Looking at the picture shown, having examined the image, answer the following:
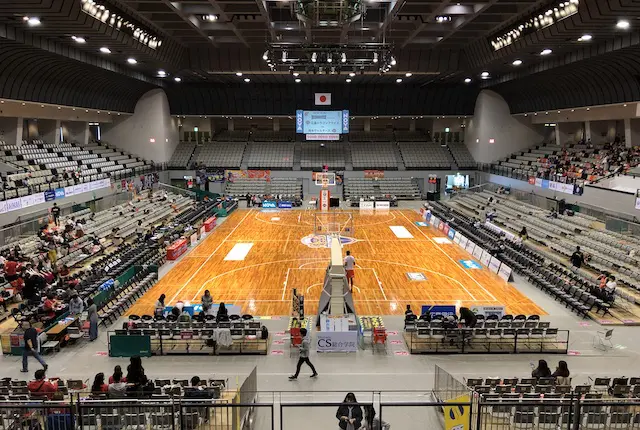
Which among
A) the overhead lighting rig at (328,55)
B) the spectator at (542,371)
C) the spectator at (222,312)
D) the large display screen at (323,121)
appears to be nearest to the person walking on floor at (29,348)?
the spectator at (222,312)

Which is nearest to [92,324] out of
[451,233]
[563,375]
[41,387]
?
[41,387]

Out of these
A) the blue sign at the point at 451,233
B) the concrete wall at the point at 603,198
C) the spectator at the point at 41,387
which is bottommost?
the spectator at the point at 41,387

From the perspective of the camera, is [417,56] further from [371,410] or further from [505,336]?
[371,410]

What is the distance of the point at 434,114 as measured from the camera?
49125mm

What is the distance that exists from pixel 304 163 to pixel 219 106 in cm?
1010

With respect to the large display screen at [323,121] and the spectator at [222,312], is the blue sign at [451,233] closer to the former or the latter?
the spectator at [222,312]

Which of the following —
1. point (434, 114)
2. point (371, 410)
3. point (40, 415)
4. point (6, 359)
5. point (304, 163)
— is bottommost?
point (6, 359)

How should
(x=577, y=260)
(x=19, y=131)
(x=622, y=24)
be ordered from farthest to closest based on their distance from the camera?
(x=19, y=131)
(x=577, y=260)
(x=622, y=24)

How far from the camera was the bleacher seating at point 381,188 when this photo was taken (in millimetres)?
47188

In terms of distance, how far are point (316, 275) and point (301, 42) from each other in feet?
46.4

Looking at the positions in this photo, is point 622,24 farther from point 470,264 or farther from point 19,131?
point 19,131

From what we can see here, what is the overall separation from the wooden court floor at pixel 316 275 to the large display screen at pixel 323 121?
16344mm

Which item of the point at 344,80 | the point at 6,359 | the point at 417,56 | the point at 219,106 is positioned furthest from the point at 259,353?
the point at 219,106

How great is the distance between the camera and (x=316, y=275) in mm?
22500
